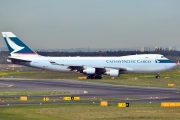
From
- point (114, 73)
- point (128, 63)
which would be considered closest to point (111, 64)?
point (114, 73)

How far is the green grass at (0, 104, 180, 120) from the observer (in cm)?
3503

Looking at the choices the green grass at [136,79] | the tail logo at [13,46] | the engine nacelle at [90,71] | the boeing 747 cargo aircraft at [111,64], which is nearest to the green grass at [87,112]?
the green grass at [136,79]

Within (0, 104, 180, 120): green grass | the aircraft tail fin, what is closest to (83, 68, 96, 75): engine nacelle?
the aircraft tail fin

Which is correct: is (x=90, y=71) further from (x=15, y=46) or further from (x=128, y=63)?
(x=15, y=46)

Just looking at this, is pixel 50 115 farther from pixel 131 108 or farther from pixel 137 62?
pixel 137 62

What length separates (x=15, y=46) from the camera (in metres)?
105

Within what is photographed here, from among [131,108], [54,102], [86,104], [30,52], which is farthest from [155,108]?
[30,52]

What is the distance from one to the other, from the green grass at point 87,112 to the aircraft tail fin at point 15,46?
2459 inches

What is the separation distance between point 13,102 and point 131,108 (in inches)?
494

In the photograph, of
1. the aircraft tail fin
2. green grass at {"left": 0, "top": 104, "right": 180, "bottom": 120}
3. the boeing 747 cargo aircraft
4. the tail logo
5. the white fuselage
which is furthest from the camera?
the tail logo

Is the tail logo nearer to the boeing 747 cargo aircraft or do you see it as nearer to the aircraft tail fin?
the aircraft tail fin

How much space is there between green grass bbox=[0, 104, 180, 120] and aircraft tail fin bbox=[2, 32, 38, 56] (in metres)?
62.5

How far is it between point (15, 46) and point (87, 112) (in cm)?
6905

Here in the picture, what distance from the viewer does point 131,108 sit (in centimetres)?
4106
